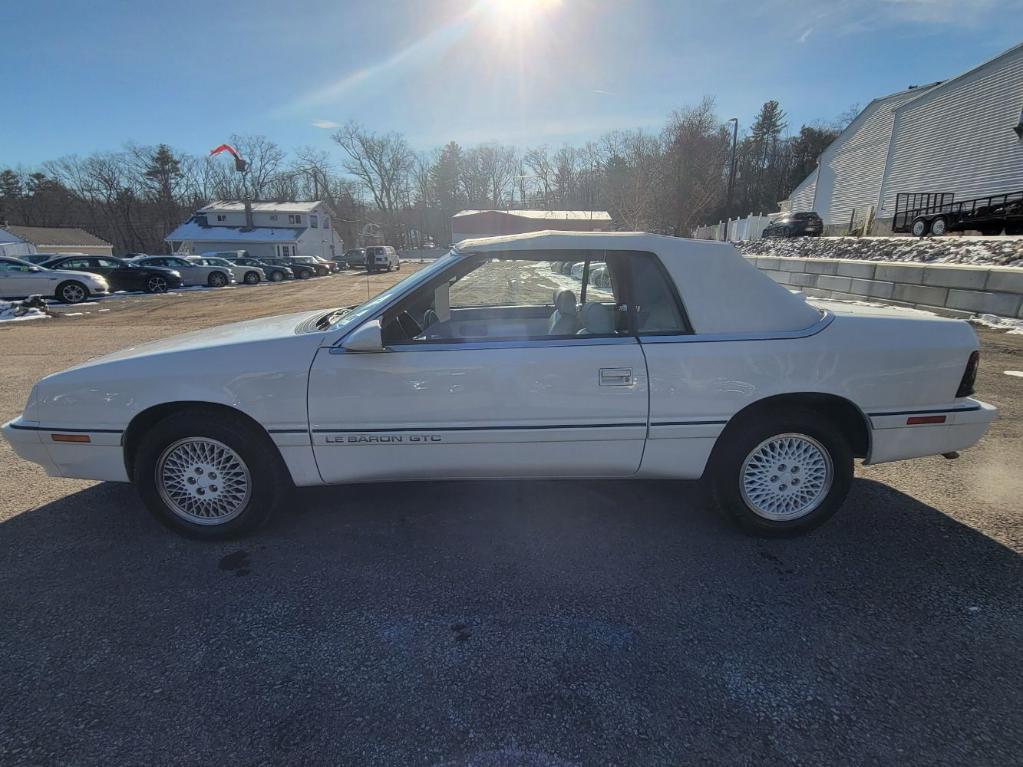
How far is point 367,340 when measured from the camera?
2592 mm

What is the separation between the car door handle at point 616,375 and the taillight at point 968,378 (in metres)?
1.83

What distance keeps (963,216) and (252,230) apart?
57.3 m

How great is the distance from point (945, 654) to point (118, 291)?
27092 mm

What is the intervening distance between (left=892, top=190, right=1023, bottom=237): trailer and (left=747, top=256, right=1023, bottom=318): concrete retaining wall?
8.34m

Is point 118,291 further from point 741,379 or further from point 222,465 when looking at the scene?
point 741,379

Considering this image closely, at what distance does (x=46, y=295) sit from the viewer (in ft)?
57.8

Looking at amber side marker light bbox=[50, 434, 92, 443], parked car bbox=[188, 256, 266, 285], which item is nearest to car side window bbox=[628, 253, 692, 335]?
amber side marker light bbox=[50, 434, 92, 443]

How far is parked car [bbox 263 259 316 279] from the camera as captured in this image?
121 ft

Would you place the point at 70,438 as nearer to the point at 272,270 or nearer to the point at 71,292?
the point at 71,292

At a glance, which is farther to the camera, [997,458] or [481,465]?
[997,458]

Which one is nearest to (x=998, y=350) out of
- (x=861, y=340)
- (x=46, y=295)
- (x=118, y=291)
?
(x=861, y=340)

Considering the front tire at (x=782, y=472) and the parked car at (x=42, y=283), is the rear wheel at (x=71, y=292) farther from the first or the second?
the front tire at (x=782, y=472)

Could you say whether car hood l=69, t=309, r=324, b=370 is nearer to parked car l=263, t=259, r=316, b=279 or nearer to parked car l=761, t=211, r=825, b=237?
parked car l=761, t=211, r=825, b=237

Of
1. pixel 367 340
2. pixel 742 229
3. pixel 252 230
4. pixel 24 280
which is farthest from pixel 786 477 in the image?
pixel 252 230
